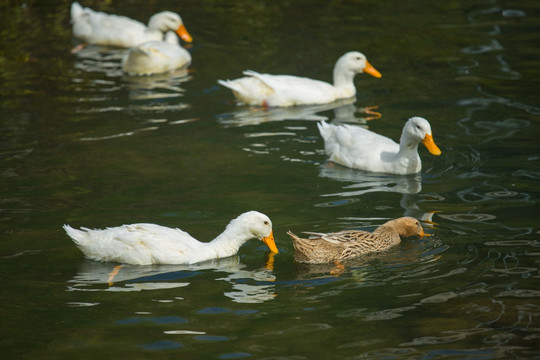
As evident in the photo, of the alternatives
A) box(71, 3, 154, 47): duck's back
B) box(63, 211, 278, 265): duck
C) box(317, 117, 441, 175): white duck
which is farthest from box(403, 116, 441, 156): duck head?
box(71, 3, 154, 47): duck's back

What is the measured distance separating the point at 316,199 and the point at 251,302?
2790 millimetres

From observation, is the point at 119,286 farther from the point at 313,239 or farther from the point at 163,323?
the point at 313,239

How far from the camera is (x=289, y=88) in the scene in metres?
13.8

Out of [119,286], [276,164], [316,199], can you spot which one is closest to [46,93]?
[276,164]

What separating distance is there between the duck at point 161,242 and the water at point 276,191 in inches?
5.0

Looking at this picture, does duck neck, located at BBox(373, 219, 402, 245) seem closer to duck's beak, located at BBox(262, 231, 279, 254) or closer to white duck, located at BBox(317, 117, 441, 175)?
duck's beak, located at BBox(262, 231, 279, 254)

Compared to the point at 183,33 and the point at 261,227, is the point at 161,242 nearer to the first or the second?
the point at 261,227

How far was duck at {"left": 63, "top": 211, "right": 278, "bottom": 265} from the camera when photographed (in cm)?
790

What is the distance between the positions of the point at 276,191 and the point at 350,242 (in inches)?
85.1

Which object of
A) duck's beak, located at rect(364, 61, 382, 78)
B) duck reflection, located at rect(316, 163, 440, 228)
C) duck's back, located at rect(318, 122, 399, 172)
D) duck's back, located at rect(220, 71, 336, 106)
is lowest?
duck reflection, located at rect(316, 163, 440, 228)

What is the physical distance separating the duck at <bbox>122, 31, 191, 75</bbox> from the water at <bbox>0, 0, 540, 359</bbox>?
32 centimetres

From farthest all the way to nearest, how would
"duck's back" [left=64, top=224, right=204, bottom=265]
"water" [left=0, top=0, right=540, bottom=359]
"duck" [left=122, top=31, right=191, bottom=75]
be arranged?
1. "duck" [left=122, top=31, right=191, bottom=75]
2. "duck's back" [left=64, top=224, right=204, bottom=265]
3. "water" [left=0, top=0, right=540, bottom=359]

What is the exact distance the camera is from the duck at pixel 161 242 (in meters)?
7.90

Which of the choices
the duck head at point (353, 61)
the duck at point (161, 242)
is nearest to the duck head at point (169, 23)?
the duck head at point (353, 61)
